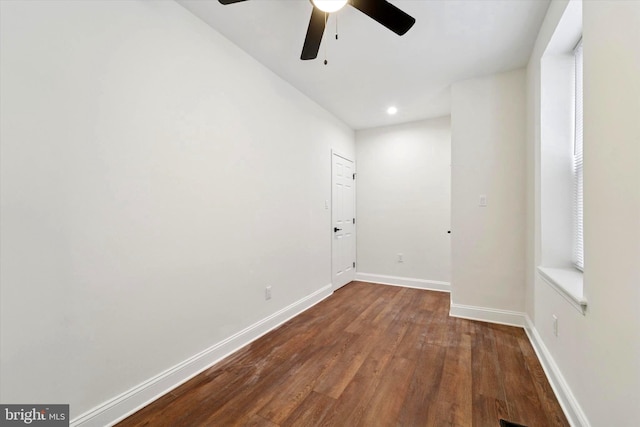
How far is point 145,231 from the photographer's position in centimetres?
175

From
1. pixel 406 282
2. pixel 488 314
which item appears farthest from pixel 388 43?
pixel 406 282

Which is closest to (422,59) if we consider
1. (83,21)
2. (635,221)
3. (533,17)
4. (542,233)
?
(533,17)

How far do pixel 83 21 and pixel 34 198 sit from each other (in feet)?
3.24

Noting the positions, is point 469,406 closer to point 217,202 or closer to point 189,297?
point 189,297

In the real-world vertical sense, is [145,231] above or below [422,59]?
below

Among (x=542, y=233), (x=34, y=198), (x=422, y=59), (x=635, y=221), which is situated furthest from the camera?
(x=422, y=59)

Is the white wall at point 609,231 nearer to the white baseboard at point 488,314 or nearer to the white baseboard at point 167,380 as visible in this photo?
the white baseboard at point 488,314

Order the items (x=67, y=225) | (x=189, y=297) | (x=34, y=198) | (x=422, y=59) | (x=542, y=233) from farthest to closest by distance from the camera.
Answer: (x=422, y=59) → (x=542, y=233) → (x=189, y=297) → (x=67, y=225) → (x=34, y=198)

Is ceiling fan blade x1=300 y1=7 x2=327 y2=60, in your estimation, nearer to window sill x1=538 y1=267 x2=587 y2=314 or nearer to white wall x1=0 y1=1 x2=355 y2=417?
white wall x1=0 y1=1 x2=355 y2=417

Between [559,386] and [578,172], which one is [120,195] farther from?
[578,172]

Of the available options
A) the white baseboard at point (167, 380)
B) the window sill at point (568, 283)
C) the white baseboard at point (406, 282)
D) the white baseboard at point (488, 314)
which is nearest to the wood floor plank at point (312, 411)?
the white baseboard at point (167, 380)

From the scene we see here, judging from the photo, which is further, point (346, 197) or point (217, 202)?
point (346, 197)

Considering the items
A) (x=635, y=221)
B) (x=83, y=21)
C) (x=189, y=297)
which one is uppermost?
(x=83, y=21)

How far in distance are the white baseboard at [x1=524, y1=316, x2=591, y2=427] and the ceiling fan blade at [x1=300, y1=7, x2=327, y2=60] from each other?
104 inches
